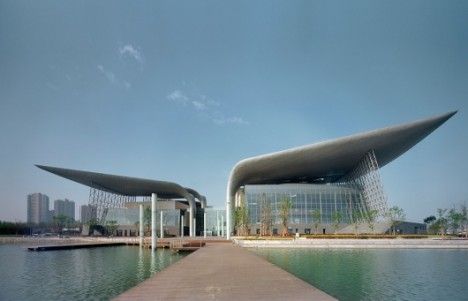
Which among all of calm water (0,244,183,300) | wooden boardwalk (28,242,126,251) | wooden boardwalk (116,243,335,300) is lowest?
wooden boardwalk (28,242,126,251)

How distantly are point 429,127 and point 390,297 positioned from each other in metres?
51.5

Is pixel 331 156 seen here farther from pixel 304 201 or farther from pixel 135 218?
pixel 135 218

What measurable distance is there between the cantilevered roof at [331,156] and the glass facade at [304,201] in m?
2.75

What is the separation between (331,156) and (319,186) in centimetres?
1618

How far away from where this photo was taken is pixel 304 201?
88.6m

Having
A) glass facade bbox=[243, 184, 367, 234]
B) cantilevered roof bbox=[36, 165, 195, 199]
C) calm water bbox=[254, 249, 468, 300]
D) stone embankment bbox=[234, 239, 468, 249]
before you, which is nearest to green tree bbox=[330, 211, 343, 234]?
glass facade bbox=[243, 184, 367, 234]

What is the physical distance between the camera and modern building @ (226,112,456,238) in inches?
2763

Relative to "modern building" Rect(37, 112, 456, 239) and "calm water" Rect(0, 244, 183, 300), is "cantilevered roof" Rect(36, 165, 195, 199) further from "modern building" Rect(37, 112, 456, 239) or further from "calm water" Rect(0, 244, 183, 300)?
"calm water" Rect(0, 244, 183, 300)

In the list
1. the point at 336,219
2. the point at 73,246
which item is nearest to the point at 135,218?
the point at 73,246

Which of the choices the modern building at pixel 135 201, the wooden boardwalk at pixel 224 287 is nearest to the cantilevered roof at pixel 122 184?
the modern building at pixel 135 201

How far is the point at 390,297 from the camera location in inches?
689

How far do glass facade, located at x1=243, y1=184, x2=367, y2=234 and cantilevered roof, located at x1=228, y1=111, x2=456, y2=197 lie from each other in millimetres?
2750

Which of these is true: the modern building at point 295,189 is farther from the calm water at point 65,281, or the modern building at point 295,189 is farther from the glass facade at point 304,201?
the calm water at point 65,281

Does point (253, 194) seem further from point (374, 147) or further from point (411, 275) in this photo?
point (411, 275)
